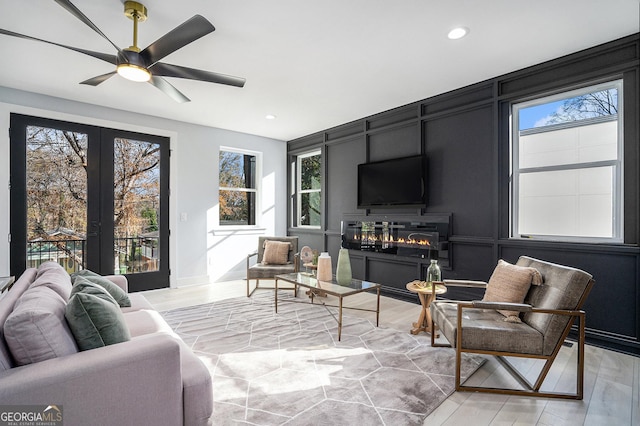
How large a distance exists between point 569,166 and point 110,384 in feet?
13.1

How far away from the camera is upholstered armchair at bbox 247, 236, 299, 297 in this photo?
4340 mm

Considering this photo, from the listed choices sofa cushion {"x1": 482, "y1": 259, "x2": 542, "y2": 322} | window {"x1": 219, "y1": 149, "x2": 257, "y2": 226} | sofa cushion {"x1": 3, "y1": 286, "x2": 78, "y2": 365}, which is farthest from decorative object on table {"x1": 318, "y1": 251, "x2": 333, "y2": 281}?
window {"x1": 219, "y1": 149, "x2": 257, "y2": 226}

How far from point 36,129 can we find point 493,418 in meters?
5.65

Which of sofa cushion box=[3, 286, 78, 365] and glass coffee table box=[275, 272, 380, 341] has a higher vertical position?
sofa cushion box=[3, 286, 78, 365]

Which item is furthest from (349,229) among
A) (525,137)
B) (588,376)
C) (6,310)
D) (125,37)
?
(6,310)

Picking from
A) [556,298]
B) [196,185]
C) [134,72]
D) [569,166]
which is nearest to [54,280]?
[134,72]

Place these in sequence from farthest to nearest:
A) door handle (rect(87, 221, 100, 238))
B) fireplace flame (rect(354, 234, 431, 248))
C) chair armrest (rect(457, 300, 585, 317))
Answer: door handle (rect(87, 221, 100, 238)) → fireplace flame (rect(354, 234, 431, 248)) → chair armrest (rect(457, 300, 585, 317))

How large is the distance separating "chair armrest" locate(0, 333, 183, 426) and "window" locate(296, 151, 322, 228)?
4.66 metres

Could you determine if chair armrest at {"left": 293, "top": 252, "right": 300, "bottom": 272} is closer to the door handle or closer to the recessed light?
the door handle

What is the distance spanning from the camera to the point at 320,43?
2762 mm

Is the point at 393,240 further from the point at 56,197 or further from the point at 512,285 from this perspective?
the point at 56,197

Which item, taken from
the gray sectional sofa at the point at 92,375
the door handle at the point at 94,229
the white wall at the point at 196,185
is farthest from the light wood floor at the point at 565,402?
the door handle at the point at 94,229

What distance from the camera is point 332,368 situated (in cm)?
236

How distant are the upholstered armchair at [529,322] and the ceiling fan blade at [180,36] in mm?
2499
